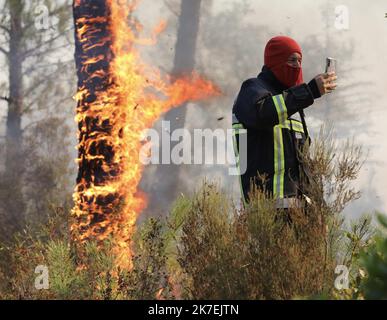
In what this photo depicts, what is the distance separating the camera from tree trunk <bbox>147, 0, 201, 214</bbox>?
43.6 ft

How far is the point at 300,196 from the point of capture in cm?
494

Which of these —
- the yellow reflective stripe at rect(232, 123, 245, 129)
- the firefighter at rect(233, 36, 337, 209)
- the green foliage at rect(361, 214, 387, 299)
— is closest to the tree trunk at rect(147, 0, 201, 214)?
the yellow reflective stripe at rect(232, 123, 245, 129)

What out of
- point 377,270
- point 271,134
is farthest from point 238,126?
point 377,270

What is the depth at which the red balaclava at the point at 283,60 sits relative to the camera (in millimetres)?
5141

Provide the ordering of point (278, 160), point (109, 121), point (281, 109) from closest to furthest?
point (281, 109) < point (278, 160) < point (109, 121)

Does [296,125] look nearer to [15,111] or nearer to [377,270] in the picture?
[377,270]

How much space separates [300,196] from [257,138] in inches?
21.2

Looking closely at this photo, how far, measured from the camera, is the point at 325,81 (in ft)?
16.0

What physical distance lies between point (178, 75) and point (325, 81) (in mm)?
8711

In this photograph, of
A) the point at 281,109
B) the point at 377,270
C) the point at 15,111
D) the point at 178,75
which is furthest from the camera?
the point at 15,111

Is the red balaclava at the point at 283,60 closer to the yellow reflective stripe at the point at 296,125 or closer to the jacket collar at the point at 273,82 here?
the jacket collar at the point at 273,82

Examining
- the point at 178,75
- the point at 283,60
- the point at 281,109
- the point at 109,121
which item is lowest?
the point at 281,109

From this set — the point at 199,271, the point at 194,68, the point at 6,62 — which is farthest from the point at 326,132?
the point at 6,62
